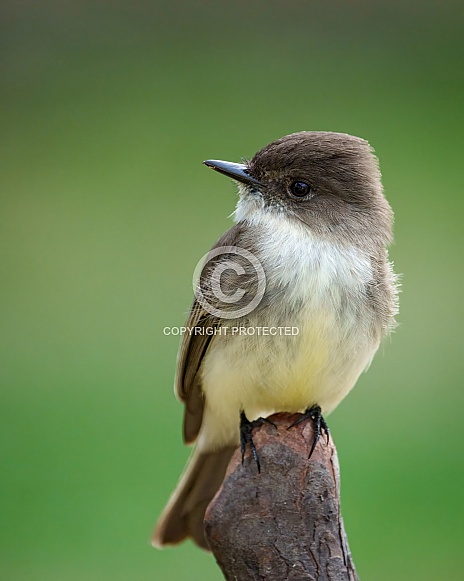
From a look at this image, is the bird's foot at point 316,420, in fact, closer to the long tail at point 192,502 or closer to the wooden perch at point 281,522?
the wooden perch at point 281,522

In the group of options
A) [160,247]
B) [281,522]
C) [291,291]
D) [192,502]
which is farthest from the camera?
[160,247]

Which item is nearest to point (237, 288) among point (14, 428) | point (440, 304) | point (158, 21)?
point (14, 428)

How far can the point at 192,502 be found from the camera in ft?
10.0

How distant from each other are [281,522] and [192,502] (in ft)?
2.49

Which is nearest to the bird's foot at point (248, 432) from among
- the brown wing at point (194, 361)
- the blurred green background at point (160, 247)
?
the brown wing at point (194, 361)

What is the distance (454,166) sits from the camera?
21.1 feet

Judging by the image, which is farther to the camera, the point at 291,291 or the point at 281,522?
the point at 291,291

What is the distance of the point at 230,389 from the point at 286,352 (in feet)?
0.84

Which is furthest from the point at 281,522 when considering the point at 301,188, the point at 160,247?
the point at 160,247

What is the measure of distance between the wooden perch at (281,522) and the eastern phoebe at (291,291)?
265 millimetres

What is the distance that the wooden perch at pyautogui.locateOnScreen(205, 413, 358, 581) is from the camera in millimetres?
2297

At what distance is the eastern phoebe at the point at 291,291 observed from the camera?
9.17ft

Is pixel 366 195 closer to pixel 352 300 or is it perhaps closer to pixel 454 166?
pixel 352 300

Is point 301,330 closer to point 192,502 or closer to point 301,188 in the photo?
point 301,188
